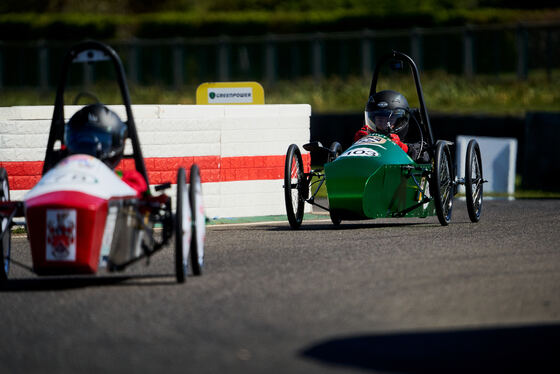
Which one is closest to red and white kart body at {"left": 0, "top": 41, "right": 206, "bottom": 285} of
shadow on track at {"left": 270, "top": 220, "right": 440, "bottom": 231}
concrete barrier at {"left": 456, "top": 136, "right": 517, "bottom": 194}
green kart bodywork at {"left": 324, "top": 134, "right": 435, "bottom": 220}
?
green kart bodywork at {"left": 324, "top": 134, "right": 435, "bottom": 220}

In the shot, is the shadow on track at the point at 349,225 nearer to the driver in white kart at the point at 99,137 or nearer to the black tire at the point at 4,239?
the driver in white kart at the point at 99,137

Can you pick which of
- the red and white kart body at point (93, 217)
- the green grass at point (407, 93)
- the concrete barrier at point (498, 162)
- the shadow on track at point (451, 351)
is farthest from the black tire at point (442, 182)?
the green grass at point (407, 93)

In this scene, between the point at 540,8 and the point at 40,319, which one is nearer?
the point at 40,319

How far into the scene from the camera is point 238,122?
1209 cm

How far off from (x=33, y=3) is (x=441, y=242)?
3781cm

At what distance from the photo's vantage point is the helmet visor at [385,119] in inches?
453

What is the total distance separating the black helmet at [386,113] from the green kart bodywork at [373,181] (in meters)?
0.90

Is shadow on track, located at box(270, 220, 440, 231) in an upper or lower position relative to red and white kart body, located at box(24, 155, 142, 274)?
lower

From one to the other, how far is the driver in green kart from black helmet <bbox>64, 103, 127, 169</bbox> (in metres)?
4.09

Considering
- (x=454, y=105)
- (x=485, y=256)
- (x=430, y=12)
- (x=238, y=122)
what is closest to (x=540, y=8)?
(x=430, y=12)

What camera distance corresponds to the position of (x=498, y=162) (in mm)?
17297

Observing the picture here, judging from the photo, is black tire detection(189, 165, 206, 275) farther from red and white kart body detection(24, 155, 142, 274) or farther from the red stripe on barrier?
the red stripe on barrier

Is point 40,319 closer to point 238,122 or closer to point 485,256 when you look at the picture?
point 485,256

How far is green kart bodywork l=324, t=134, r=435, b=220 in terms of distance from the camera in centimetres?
1012
